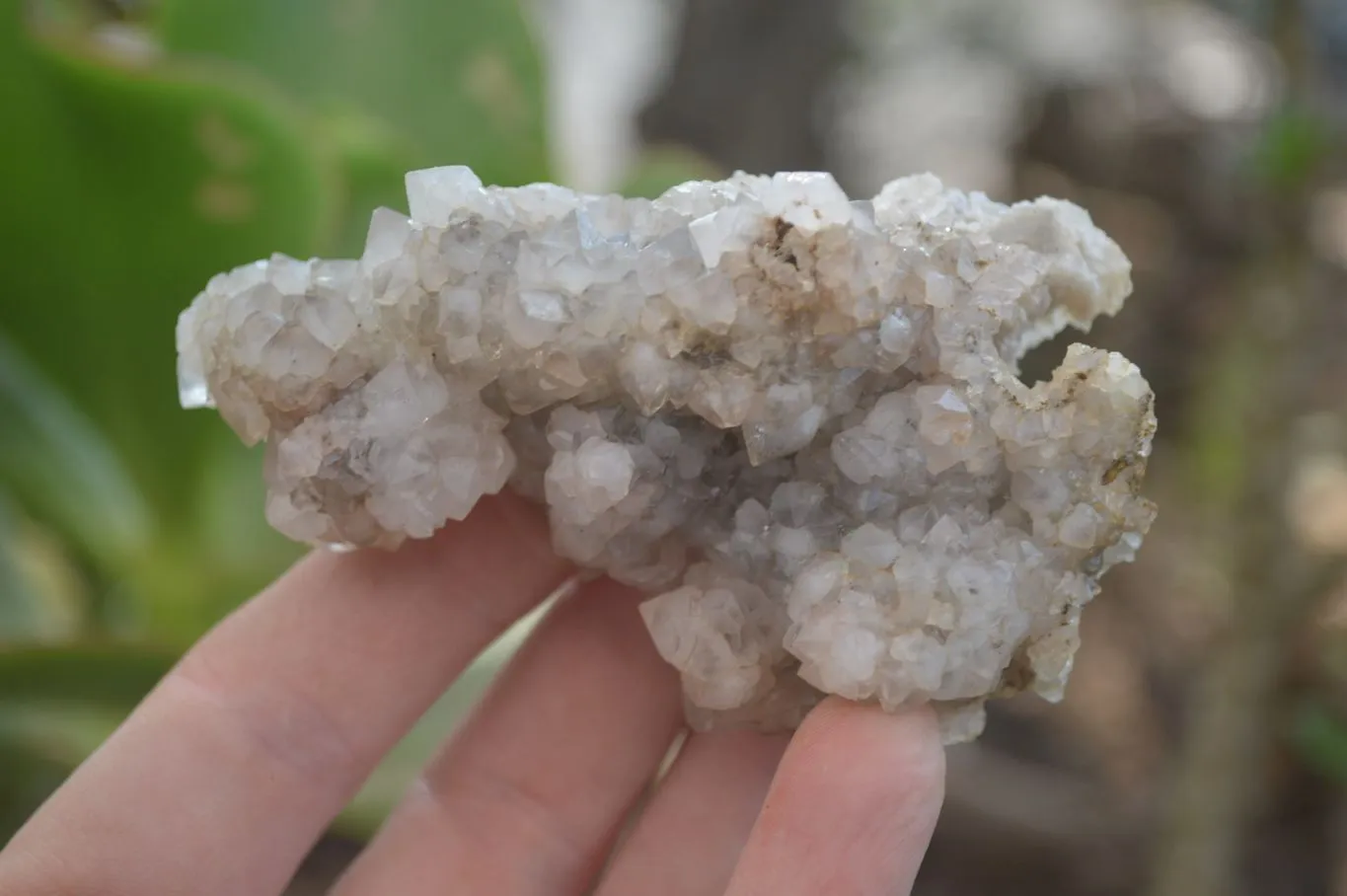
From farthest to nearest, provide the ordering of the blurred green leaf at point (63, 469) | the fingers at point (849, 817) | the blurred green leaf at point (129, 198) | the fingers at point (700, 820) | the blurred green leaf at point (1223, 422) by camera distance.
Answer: the blurred green leaf at point (1223, 422)
the blurred green leaf at point (63, 469)
the blurred green leaf at point (129, 198)
the fingers at point (700, 820)
the fingers at point (849, 817)

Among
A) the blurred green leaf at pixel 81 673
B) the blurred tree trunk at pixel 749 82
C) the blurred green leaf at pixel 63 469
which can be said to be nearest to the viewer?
the blurred green leaf at pixel 81 673

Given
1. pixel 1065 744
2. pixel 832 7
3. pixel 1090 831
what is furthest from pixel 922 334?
pixel 832 7

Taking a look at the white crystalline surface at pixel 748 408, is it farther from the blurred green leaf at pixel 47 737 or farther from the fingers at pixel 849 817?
the blurred green leaf at pixel 47 737

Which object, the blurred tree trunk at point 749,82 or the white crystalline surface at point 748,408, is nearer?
the white crystalline surface at point 748,408

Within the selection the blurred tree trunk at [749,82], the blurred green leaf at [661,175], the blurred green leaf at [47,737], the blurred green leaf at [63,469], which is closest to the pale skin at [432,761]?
the blurred green leaf at [47,737]

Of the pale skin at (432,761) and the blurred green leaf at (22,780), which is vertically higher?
the pale skin at (432,761)
